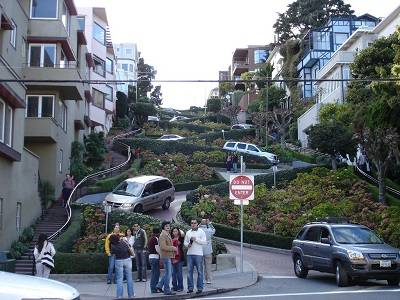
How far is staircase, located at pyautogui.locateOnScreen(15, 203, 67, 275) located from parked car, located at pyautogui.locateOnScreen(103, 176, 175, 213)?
2227mm

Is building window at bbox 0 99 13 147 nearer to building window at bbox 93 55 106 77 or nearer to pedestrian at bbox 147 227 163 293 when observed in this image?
pedestrian at bbox 147 227 163 293

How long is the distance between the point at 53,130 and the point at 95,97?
2469 cm

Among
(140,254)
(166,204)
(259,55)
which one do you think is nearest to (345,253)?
(140,254)

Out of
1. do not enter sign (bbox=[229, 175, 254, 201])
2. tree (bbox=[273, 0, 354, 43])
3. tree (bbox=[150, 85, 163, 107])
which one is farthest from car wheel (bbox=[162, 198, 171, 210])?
tree (bbox=[150, 85, 163, 107])

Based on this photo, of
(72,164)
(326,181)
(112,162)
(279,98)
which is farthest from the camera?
(279,98)

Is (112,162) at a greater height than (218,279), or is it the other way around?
(112,162)

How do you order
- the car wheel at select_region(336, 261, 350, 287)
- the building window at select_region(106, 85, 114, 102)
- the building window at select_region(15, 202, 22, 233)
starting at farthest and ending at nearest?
the building window at select_region(106, 85, 114, 102) → the building window at select_region(15, 202, 22, 233) → the car wheel at select_region(336, 261, 350, 287)

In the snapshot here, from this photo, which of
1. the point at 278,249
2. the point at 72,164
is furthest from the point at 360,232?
the point at 72,164

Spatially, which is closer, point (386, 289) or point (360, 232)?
point (386, 289)

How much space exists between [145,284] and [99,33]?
1572 inches

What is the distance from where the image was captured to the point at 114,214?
24.7 meters

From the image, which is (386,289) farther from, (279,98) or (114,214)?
(279,98)

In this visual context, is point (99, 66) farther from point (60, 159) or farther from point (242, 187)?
point (242, 187)

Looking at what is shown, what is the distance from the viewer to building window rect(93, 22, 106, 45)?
171 ft
